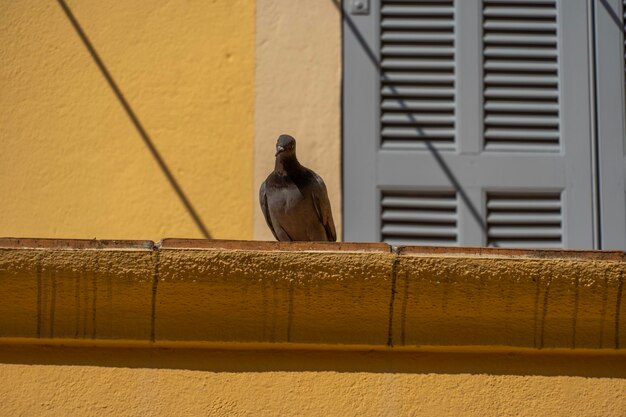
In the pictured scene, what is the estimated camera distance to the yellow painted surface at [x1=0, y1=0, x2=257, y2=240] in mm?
5664

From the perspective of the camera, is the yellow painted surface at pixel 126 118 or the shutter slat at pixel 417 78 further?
the shutter slat at pixel 417 78

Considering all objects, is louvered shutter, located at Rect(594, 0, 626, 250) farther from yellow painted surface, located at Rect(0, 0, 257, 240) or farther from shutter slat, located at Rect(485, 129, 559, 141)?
yellow painted surface, located at Rect(0, 0, 257, 240)

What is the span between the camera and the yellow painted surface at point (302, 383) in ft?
10.6

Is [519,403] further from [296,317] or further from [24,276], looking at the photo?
[24,276]

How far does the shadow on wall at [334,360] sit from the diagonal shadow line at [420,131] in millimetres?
2432

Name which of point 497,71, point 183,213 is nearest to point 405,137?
point 497,71

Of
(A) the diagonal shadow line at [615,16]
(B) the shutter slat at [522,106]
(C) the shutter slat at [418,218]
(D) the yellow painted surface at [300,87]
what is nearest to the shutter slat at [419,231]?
(C) the shutter slat at [418,218]

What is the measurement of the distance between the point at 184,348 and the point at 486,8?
3.11 meters

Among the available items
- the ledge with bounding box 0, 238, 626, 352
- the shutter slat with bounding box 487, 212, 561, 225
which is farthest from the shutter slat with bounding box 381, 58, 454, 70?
the ledge with bounding box 0, 238, 626, 352

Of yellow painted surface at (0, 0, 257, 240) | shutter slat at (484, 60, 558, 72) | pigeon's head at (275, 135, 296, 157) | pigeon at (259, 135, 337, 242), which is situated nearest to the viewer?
pigeon's head at (275, 135, 296, 157)

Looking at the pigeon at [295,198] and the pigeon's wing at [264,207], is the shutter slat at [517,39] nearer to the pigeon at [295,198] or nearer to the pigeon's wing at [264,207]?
the pigeon at [295,198]

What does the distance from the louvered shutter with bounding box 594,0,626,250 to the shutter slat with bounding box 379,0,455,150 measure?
2.07ft

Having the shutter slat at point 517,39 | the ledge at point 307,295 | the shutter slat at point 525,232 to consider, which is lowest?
the ledge at point 307,295

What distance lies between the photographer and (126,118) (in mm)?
5805
